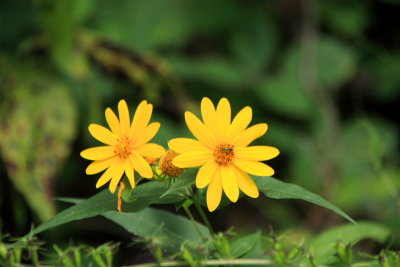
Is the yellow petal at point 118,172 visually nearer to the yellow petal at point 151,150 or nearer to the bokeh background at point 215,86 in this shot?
the yellow petal at point 151,150

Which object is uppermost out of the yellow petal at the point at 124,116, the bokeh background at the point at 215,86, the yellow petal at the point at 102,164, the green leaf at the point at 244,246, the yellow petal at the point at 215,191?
the bokeh background at the point at 215,86

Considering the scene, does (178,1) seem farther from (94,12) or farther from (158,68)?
(158,68)

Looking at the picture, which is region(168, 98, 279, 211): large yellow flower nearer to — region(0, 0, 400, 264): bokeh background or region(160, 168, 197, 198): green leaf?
region(160, 168, 197, 198): green leaf

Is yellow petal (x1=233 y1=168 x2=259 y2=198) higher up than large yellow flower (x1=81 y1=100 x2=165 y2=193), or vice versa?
large yellow flower (x1=81 y1=100 x2=165 y2=193)

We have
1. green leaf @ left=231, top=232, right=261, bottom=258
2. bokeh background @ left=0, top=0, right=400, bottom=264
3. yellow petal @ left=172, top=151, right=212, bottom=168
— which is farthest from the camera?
bokeh background @ left=0, top=0, right=400, bottom=264

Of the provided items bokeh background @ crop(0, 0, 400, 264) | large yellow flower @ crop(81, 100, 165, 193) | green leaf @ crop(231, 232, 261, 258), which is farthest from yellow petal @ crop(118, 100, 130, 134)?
bokeh background @ crop(0, 0, 400, 264)

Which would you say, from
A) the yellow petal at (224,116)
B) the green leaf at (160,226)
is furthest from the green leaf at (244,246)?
the yellow petal at (224,116)

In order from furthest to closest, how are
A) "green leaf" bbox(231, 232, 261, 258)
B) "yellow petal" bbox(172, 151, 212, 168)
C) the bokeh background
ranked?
the bokeh background
"green leaf" bbox(231, 232, 261, 258)
"yellow petal" bbox(172, 151, 212, 168)

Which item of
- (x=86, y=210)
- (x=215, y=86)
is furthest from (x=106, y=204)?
(x=215, y=86)
